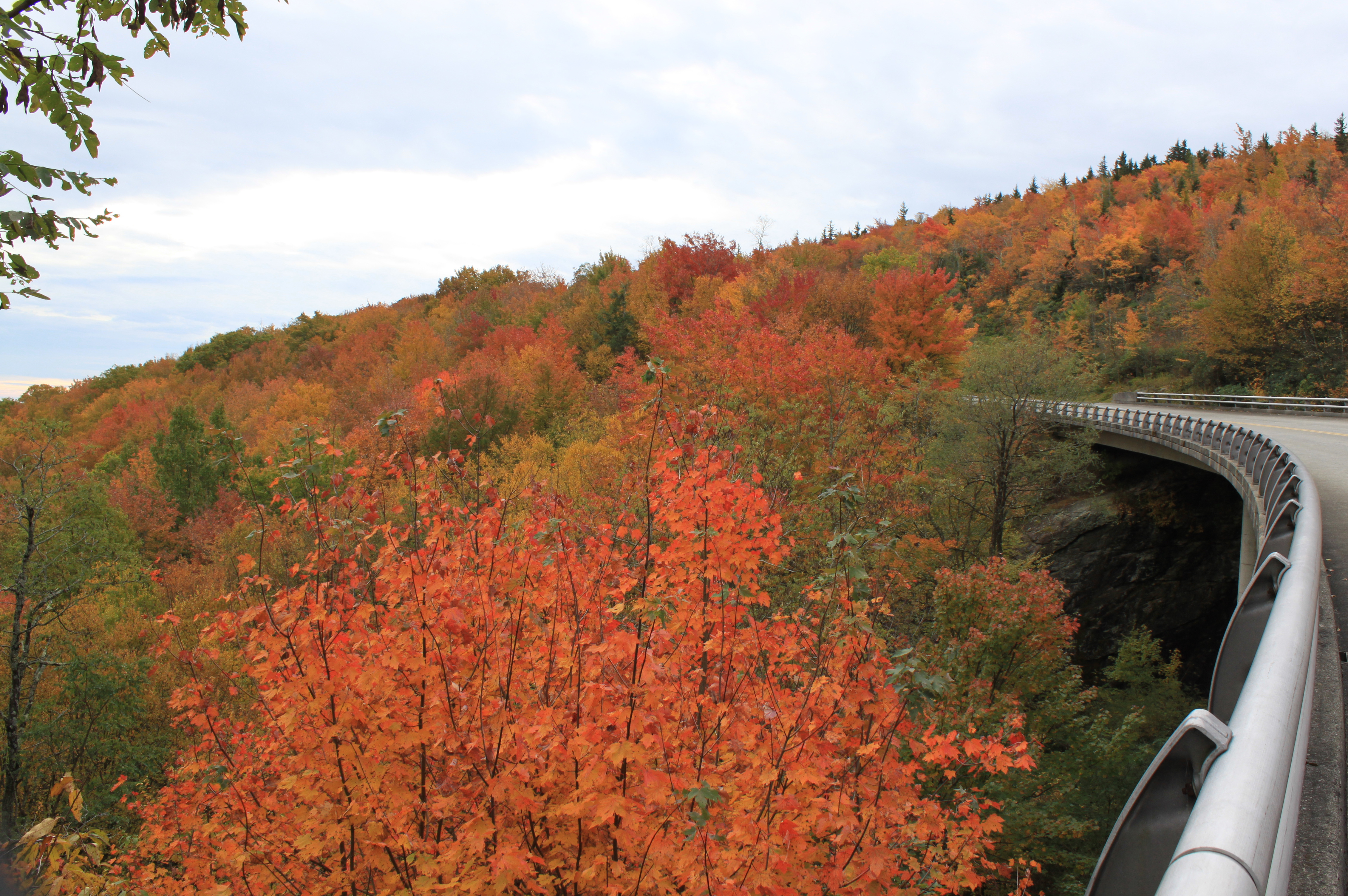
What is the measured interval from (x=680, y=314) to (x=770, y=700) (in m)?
37.6

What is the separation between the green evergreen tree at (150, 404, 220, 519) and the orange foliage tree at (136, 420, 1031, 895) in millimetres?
38059

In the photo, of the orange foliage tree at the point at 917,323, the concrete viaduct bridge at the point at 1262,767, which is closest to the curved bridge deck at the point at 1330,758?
the concrete viaduct bridge at the point at 1262,767

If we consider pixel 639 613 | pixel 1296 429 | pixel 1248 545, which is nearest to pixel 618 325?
pixel 1296 429

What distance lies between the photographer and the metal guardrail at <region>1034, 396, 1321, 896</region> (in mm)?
1296

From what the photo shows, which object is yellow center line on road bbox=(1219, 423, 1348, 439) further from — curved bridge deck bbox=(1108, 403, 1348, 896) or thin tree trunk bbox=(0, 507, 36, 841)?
thin tree trunk bbox=(0, 507, 36, 841)

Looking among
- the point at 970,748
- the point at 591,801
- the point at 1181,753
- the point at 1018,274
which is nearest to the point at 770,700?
the point at 591,801

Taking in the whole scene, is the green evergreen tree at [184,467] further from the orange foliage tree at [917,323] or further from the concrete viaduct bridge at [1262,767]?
the concrete viaduct bridge at [1262,767]

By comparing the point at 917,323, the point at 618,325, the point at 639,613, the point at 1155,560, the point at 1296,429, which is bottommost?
the point at 1155,560

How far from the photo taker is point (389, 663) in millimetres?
4754

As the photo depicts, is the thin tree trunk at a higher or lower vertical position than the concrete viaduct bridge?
lower

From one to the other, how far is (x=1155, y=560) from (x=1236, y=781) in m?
28.1

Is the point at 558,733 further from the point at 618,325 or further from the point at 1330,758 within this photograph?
the point at 618,325

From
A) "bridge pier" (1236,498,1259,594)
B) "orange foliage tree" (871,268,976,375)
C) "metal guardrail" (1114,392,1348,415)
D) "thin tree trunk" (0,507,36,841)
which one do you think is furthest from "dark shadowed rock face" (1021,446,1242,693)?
"thin tree trunk" (0,507,36,841)

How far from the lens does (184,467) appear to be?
3925cm
